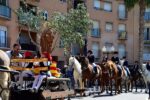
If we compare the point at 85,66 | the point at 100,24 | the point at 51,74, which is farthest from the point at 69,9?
the point at 51,74

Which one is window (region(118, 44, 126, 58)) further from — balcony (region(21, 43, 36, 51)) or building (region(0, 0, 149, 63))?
balcony (region(21, 43, 36, 51))

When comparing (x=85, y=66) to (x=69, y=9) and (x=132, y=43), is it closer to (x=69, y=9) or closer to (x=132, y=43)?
(x=69, y=9)

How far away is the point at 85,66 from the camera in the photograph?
23422 millimetres

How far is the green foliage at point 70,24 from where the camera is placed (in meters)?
34.9

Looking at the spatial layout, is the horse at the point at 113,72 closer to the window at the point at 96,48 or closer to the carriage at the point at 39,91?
the carriage at the point at 39,91

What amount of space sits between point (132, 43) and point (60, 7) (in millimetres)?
15837

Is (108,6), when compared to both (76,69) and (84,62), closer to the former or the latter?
(76,69)

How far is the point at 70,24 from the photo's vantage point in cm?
3572

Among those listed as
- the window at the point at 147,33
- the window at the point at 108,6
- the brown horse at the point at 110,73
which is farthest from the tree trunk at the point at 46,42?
the window at the point at 147,33

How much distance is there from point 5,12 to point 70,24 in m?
6.84

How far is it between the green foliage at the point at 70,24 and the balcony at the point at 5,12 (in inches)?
206

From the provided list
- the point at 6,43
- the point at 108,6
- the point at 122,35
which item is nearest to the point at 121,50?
the point at 122,35

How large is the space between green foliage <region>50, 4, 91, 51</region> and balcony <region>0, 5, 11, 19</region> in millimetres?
5235

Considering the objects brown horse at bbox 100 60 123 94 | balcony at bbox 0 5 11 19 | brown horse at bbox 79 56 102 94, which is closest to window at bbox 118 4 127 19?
balcony at bbox 0 5 11 19
